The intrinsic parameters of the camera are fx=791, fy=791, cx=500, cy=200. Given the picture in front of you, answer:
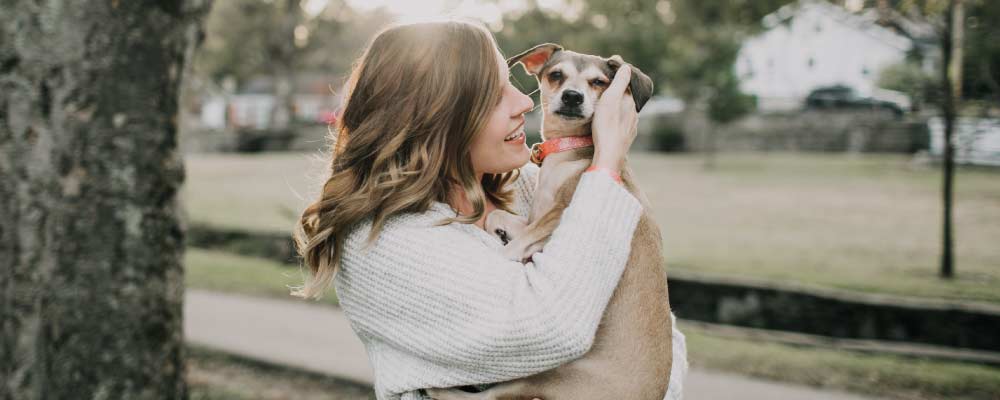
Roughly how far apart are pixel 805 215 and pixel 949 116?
16.4ft

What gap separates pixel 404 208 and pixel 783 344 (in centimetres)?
513

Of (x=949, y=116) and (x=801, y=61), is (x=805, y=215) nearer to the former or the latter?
(x=949, y=116)

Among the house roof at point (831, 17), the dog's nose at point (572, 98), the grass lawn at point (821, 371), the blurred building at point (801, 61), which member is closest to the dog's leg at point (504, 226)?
the dog's nose at point (572, 98)

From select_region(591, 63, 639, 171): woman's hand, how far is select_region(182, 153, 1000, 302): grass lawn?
90cm

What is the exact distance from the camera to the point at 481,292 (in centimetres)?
199

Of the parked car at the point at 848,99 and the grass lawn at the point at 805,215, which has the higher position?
the parked car at the point at 848,99

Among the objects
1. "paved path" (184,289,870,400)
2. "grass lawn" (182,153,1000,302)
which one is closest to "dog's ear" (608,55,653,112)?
"grass lawn" (182,153,1000,302)

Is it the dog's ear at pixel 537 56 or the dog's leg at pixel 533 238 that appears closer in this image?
the dog's leg at pixel 533 238

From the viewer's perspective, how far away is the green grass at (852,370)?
521 cm

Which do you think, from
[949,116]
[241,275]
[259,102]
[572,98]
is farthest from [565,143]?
[259,102]

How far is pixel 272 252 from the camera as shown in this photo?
448 inches

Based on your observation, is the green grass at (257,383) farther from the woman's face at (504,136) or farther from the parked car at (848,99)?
the parked car at (848,99)

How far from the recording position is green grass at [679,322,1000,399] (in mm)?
5215

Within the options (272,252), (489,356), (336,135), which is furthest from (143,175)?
(272,252)
